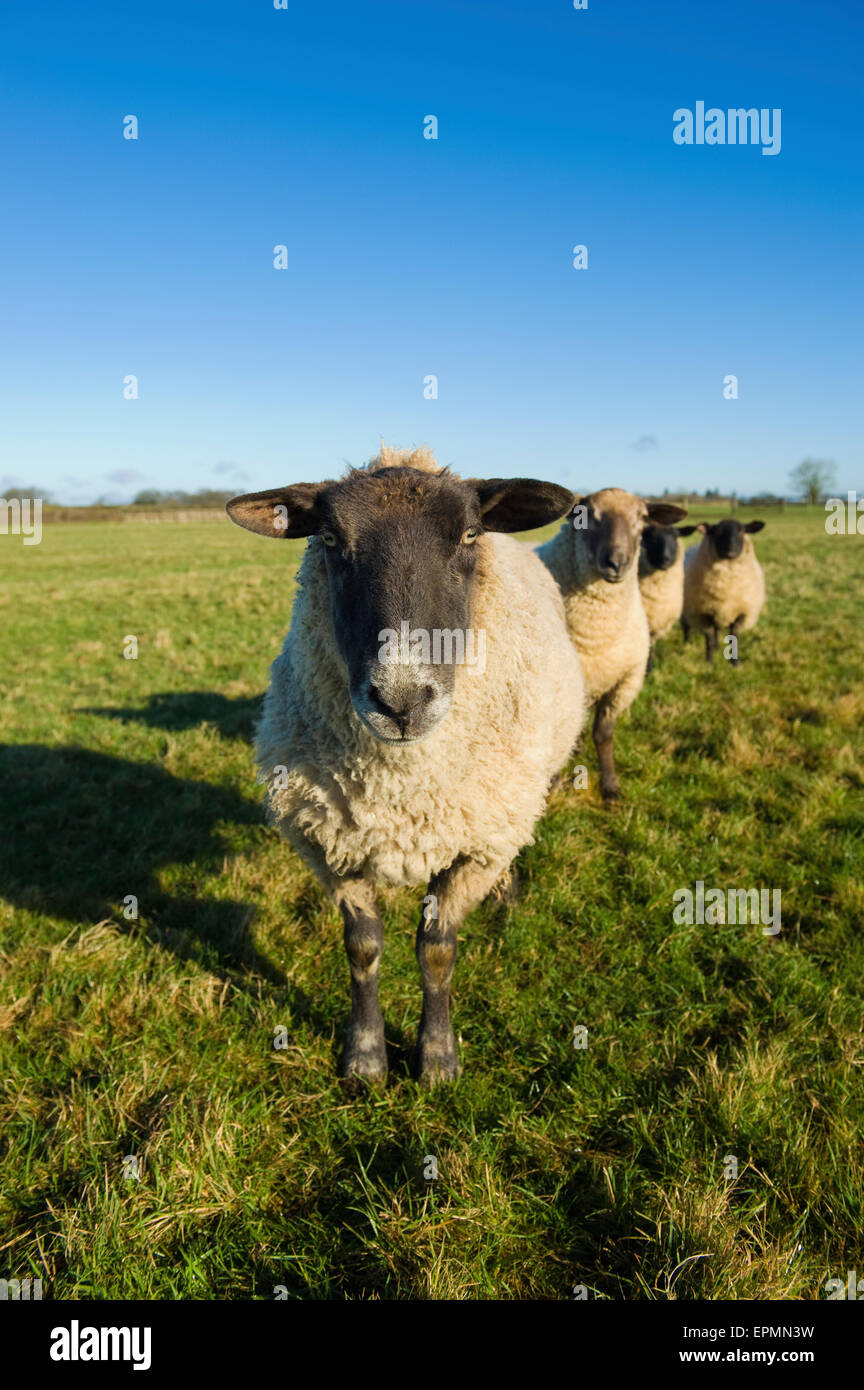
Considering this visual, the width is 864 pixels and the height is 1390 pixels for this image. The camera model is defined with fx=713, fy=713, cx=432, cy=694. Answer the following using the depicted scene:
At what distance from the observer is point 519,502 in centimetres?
345

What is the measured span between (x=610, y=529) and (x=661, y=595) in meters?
3.96

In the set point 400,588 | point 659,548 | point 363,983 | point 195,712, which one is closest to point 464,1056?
point 363,983

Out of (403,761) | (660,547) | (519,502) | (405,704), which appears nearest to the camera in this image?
(405,704)

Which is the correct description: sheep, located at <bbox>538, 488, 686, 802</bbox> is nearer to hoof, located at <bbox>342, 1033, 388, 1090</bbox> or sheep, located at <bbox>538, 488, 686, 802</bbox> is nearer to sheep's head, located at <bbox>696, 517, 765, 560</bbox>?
Result: hoof, located at <bbox>342, 1033, 388, 1090</bbox>

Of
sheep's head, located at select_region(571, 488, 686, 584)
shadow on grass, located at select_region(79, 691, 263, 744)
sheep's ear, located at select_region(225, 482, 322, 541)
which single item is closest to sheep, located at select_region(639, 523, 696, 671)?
sheep's head, located at select_region(571, 488, 686, 584)

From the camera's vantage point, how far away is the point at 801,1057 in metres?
3.19

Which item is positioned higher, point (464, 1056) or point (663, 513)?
point (663, 513)

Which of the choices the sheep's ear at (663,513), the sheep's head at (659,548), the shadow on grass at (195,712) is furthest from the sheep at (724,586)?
the shadow on grass at (195,712)

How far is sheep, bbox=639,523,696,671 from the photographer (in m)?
9.66

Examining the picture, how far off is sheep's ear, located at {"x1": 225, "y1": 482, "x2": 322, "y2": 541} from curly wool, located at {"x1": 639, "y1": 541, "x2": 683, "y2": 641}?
741 cm

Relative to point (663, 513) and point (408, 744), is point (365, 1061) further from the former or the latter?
point (663, 513)

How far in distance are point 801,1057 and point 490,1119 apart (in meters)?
1.43
